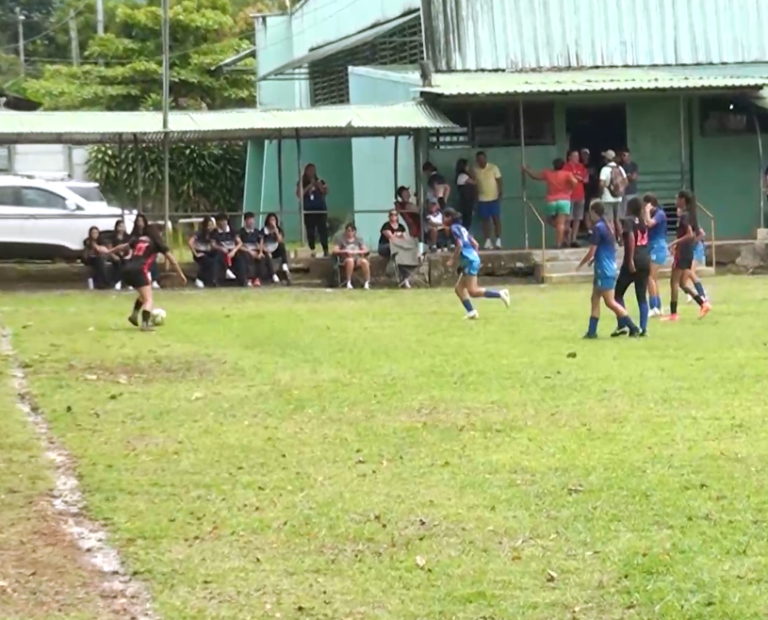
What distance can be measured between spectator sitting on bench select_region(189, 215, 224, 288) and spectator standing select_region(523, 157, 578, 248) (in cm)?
553

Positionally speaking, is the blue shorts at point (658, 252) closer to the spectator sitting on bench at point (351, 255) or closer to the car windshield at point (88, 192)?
the spectator sitting on bench at point (351, 255)

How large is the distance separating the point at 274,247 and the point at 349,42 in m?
8.50

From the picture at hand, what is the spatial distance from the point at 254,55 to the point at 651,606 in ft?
132

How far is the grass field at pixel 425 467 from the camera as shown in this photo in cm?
660

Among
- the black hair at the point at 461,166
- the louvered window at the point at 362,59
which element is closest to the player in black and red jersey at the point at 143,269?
the black hair at the point at 461,166

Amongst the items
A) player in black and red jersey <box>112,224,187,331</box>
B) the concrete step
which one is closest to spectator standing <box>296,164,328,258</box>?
the concrete step

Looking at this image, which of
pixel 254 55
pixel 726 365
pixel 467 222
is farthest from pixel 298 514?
pixel 254 55

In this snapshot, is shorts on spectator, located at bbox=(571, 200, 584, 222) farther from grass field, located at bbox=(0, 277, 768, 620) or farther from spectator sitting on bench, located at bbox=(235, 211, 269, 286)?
grass field, located at bbox=(0, 277, 768, 620)

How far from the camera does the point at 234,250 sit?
2530 centimetres

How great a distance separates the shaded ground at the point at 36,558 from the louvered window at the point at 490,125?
18628mm

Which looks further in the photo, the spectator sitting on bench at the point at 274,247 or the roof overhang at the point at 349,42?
the roof overhang at the point at 349,42

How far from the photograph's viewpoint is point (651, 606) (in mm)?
6227

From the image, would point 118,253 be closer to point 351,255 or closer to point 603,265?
point 351,255

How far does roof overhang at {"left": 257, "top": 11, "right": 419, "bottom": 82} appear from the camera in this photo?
30.8 m
